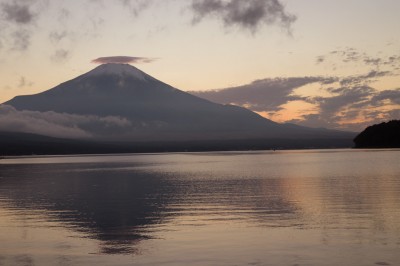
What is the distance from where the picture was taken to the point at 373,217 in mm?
30484

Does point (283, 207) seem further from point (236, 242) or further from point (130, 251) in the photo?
point (130, 251)

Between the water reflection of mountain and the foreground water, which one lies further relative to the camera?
the water reflection of mountain

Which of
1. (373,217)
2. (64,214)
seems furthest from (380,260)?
(64,214)

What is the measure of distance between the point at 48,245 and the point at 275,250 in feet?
29.8

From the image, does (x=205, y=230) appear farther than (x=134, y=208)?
No

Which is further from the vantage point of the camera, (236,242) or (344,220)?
(344,220)

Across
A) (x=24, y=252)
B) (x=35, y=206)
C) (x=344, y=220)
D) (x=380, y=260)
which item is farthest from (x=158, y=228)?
(x=35, y=206)

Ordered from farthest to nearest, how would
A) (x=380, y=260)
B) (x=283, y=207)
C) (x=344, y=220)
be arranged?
(x=283, y=207), (x=344, y=220), (x=380, y=260)

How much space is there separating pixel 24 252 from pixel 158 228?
738 cm

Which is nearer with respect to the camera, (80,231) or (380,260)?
(380,260)

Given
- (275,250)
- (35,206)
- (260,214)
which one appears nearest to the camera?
(275,250)

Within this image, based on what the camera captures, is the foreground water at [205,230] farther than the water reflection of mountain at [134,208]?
No

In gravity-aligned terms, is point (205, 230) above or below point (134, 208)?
below

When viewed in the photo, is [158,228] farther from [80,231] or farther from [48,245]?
[48,245]
